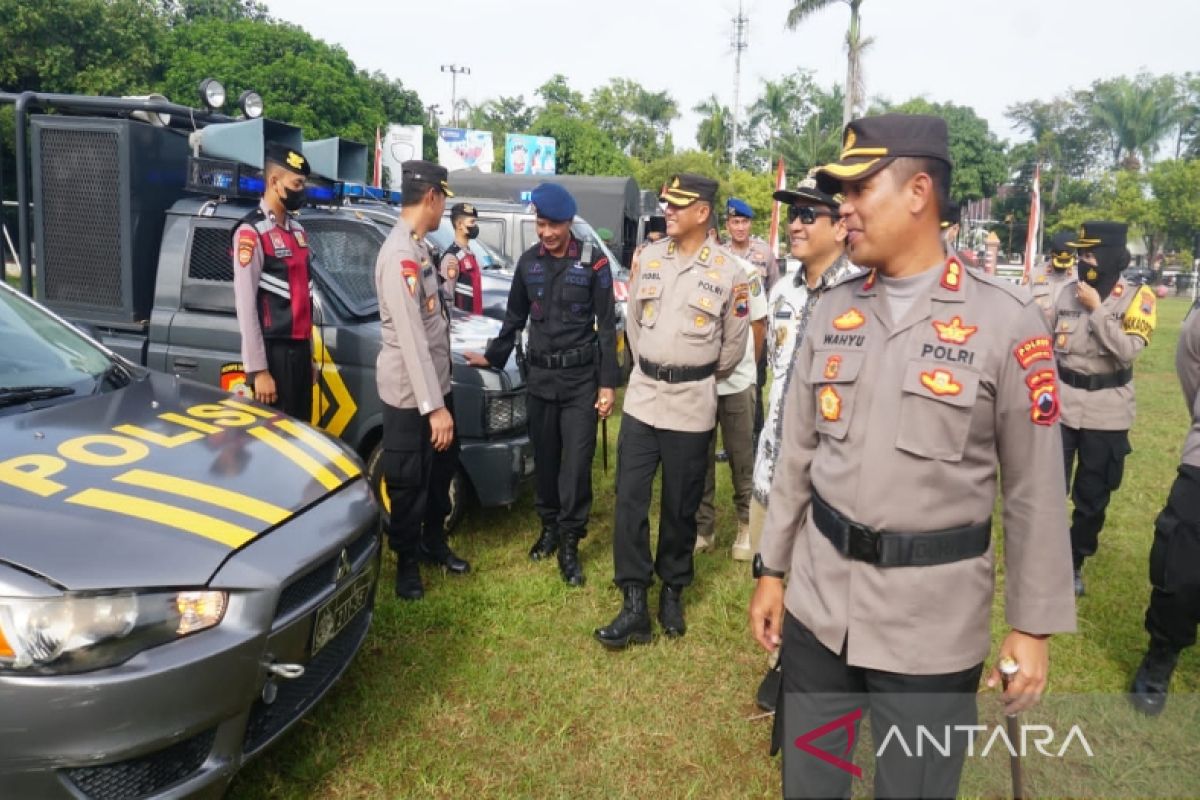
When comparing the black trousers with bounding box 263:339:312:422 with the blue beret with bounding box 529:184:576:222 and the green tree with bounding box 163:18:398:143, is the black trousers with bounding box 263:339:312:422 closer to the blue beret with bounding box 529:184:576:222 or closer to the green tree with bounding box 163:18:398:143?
the blue beret with bounding box 529:184:576:222

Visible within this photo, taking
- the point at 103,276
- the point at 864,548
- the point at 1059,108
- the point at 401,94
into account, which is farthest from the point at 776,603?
the point at 1059,108

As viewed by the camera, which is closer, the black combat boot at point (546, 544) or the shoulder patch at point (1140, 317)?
the shoulder patch at point (1140, 317)

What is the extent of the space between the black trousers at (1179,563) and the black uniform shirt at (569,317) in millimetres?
2423

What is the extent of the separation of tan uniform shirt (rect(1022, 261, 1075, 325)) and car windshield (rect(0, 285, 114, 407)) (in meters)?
4.29

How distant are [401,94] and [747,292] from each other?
4681 cm

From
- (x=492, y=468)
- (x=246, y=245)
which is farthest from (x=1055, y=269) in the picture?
(x=246, y=245)

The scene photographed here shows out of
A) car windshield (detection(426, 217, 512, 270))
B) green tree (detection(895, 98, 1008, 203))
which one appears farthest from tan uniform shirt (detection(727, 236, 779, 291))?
green tree (detection(895, 98, 1008, 203))

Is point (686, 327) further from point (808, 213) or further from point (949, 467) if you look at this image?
point (949, 467)

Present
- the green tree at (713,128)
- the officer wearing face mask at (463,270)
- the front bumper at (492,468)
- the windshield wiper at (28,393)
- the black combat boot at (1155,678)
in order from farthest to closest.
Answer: the green tree at (713,128) < the officer wearing face mask at (463,270) < the front bumper at (492,468) < the black combat boot at (1155,678) < the windshield wiper at (28,393)

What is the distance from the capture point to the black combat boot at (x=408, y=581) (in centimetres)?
408

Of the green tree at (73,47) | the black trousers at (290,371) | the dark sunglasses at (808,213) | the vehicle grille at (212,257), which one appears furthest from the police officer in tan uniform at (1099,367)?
the green tree at (73,47)

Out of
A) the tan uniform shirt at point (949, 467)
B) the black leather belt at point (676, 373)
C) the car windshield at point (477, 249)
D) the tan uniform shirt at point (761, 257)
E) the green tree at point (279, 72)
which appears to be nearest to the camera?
the tan uniform shirt at point (949, 467)

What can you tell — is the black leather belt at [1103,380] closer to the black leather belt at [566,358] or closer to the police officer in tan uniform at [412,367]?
the black leather belt at [566,358]

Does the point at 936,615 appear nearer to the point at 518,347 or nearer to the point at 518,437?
the point at 518,437
